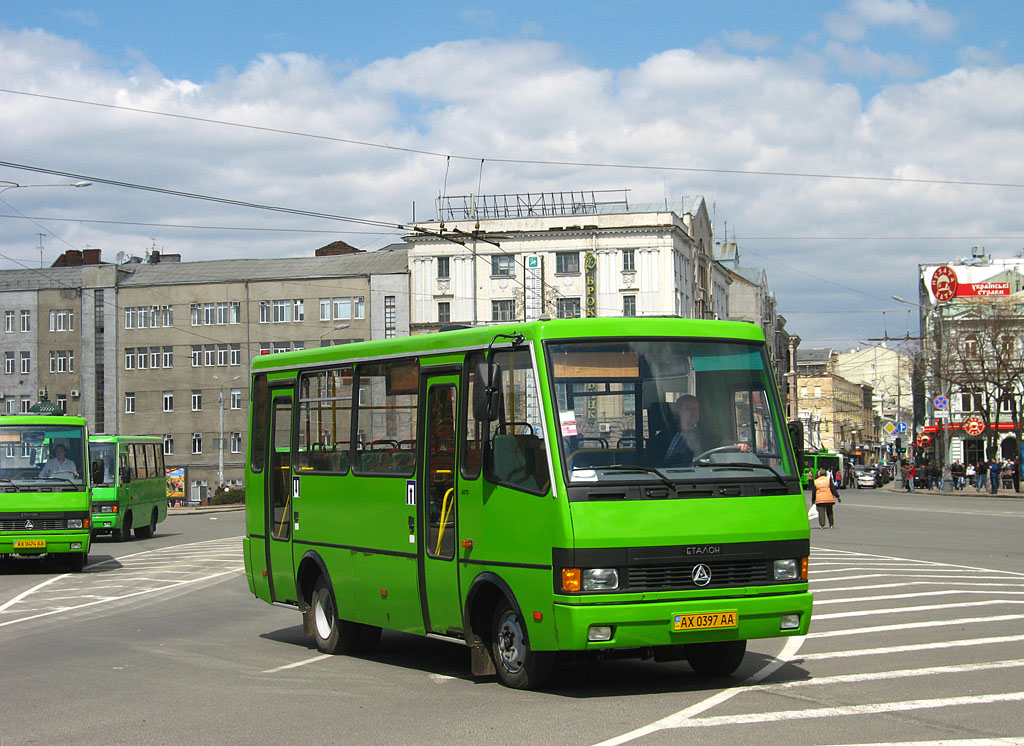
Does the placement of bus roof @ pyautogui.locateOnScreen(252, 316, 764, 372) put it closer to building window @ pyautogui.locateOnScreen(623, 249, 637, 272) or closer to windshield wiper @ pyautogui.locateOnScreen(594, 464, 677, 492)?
windshield wiper @ pyautogui.locateOnScreen(594, 464, 677, 492)

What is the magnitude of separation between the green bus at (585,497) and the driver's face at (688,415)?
0.05 ft

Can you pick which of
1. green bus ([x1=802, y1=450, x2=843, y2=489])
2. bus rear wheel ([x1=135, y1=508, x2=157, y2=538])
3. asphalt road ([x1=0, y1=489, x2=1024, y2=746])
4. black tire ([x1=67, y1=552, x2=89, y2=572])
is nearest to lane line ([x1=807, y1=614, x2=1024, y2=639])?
asphalt road ([x1=0, y1=489, x2=1024, y2=746])

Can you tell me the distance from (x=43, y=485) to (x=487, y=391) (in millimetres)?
15201

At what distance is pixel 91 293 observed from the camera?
301ft

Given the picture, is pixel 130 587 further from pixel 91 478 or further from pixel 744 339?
pixel 744 339

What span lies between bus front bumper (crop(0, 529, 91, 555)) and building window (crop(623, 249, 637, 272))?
63.8 meters

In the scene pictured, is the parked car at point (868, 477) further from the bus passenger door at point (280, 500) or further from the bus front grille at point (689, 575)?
the bus front grille at point (689, 575)

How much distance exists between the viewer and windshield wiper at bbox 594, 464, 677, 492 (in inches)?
372

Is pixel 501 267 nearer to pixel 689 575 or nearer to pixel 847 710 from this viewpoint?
pixel 689 575

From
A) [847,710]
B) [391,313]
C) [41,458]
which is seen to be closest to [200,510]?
[391,313]

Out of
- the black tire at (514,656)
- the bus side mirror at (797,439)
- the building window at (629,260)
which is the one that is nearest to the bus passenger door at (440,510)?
the black tire at (514,656)

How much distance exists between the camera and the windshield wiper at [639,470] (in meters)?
9.46

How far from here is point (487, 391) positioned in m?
9.64

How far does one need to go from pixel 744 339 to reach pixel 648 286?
2912 inches
